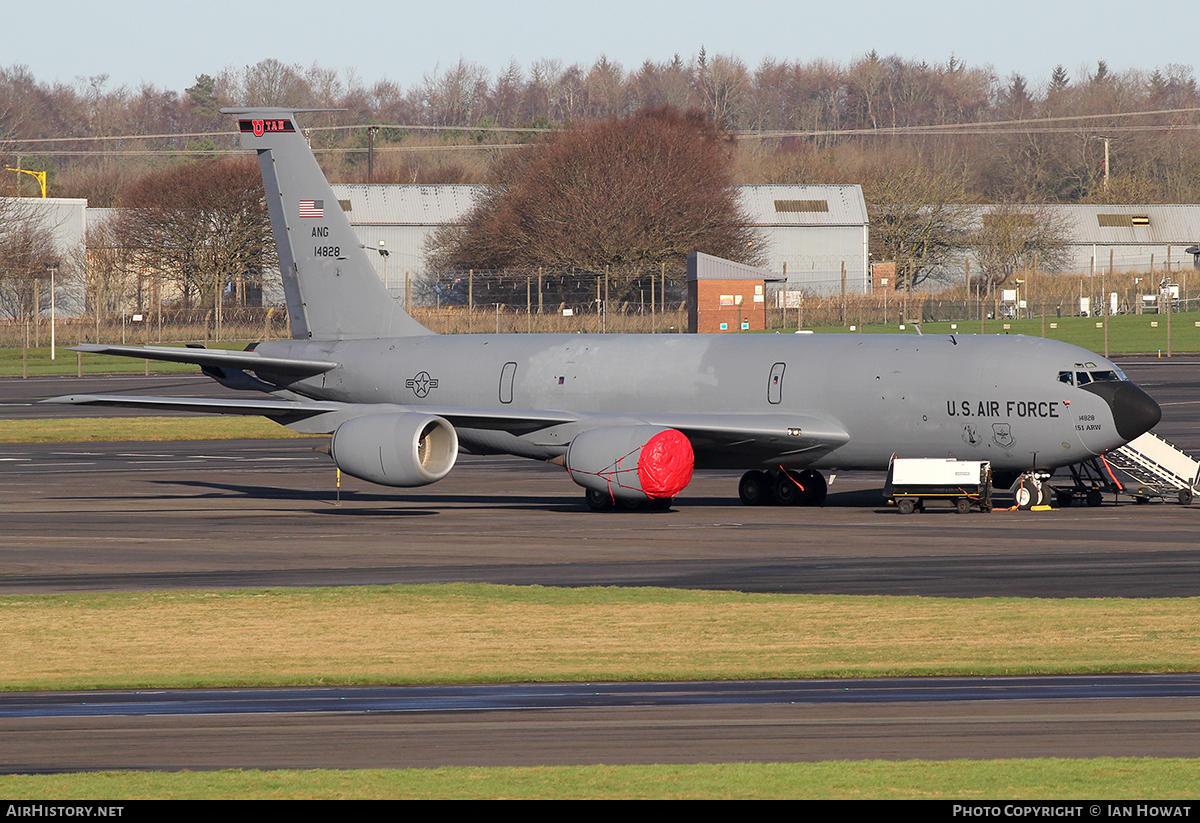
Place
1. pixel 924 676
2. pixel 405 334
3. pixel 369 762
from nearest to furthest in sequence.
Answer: pixel 369 762 → pixel 924 676 → pixel 405 334

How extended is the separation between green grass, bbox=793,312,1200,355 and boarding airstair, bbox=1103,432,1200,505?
2341 inches

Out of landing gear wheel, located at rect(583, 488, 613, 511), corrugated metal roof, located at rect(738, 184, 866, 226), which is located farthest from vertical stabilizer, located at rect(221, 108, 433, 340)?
corrugated metal roof, located at rect(738, 184, 866, 226)

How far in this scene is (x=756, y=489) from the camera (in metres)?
39.0

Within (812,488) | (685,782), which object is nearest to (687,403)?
(812,488)

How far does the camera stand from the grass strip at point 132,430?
60.7 m

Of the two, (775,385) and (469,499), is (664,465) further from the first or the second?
(469,499)

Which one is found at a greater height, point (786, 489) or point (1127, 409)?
point (1127, 409)

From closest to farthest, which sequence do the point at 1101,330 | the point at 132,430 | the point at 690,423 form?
1. the point at 690,423
2. the point at 132,430
3. the point at 1101,330

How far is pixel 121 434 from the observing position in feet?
205

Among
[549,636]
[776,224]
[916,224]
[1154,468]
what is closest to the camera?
[549,636]

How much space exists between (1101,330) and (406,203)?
199 feet
